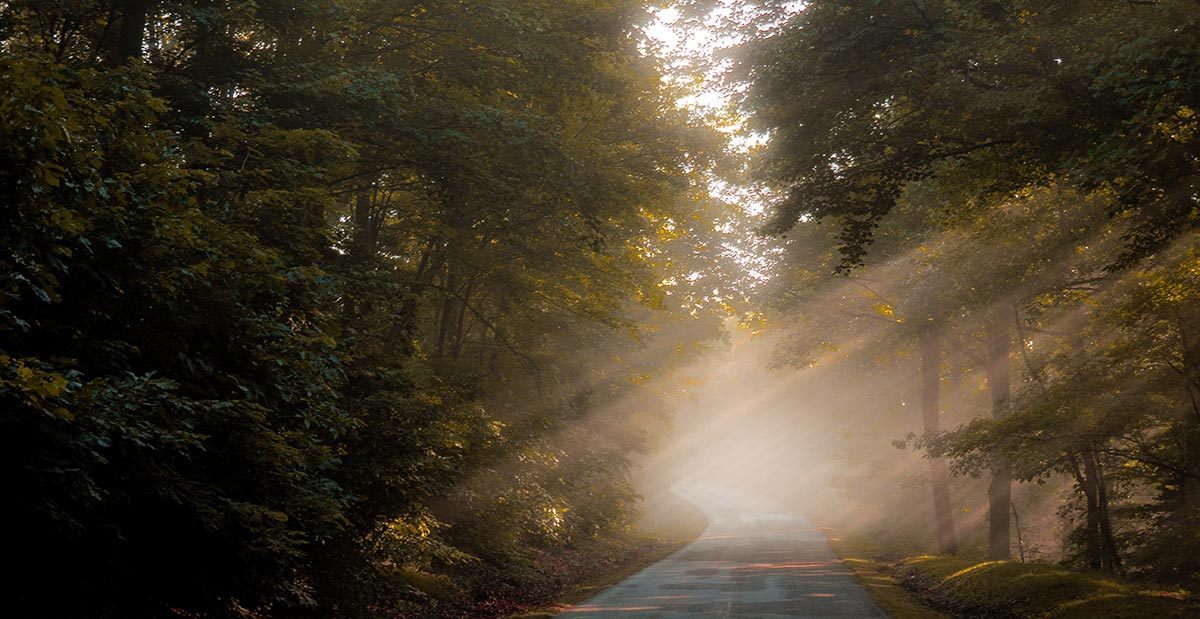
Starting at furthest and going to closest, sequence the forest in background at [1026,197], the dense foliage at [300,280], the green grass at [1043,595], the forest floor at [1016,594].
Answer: the forest floor at [1016,594]
the green grass at [1043,595]
the forest in background at [1026,197]
the dense foliage at [300,280]

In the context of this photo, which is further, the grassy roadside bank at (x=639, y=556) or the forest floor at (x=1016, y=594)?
the grassy roadside bank at (x=639, y=556)

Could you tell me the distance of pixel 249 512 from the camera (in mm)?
7512

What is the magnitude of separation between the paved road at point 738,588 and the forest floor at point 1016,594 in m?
0.95

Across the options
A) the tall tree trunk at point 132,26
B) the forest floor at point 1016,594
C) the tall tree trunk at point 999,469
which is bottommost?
the forest floor at point 1016,594

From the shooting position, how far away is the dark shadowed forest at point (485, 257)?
668 centimetres

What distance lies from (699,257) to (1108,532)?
18195mm

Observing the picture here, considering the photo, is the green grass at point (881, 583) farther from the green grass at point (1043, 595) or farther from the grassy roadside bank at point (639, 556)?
the grassy roadside bank at point (639, 556)

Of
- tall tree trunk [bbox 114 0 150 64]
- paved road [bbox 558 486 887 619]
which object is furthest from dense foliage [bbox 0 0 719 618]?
paved road [bbox 558 486 887 619]

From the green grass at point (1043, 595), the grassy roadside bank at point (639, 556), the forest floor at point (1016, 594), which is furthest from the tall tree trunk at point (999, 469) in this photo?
the grassy roadside bank at point (639, 556)

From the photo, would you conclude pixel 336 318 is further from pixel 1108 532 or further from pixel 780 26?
pixel 1108 532

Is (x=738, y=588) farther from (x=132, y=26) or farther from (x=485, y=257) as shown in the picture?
(x=132, y=26)

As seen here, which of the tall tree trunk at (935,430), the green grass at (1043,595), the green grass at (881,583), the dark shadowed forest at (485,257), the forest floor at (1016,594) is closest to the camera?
the dark shadowed forest at (485,257)

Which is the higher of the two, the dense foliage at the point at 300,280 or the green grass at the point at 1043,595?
the dense foliage at the point at 300,280

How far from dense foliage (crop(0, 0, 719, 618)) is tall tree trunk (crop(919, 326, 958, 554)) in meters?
9.76
